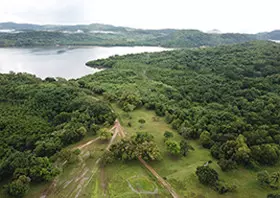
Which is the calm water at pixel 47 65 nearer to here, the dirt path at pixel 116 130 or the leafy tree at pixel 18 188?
the dirt path at pixel 116 130

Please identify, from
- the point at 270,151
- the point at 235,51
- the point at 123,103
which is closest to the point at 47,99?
the point at 123,103

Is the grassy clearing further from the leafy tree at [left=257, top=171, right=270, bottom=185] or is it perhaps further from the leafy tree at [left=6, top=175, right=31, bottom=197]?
the leafy tree at [left=6, top=175, right=31, bottom=197]

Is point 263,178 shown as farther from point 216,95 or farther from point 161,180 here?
point 216,95

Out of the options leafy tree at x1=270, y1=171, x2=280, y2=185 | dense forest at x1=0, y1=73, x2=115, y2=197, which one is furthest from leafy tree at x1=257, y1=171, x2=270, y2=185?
dense forest at x1=0, y1=73, x2=115, y2=197

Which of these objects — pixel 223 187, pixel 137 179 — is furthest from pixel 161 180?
pixel 223 187

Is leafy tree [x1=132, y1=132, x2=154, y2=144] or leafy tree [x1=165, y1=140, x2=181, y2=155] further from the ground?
leafy tree [x1=132, y1=132, x2=154, y2=144]

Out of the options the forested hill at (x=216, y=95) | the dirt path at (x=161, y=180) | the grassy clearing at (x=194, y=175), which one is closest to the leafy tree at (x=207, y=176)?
the grassy clearing at (x=194, y=175)
